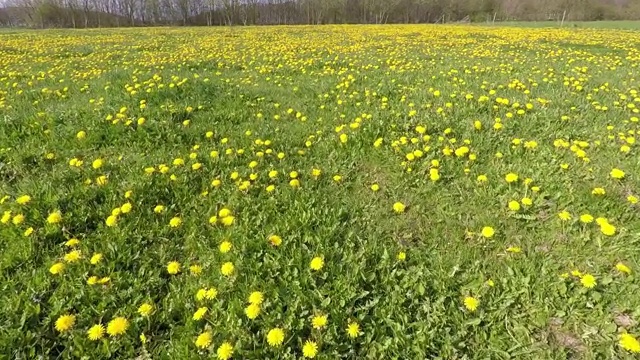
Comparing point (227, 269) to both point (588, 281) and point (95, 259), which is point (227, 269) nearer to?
point (95, 259)

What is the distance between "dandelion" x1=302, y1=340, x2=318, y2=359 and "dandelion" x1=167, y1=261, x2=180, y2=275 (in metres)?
1.25

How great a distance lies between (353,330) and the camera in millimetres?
2285

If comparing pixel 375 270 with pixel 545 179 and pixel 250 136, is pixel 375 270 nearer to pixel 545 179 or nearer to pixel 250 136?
pixel 545 179

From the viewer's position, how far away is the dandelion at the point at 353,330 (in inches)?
89.4

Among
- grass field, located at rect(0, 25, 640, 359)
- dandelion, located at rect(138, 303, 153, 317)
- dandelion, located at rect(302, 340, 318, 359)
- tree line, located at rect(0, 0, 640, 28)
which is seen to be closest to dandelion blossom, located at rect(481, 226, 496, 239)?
grass field, located at rect(0, 25, 640, 359)

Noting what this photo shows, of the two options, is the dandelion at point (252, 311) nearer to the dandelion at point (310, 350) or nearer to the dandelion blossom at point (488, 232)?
the dandelion at point (310, 350)

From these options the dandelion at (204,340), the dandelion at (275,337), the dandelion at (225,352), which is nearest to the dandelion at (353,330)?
the dandelion at (275,337)

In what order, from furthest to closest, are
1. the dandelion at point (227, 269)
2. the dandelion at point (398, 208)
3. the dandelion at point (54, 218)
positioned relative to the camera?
the dandelion at point (398, 208), the dandelion at point (54, 218), the dandelion at point (227, 269)

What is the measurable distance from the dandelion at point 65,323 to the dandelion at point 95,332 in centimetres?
13

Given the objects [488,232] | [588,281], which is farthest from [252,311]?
[588,281]

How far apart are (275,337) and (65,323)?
142cm

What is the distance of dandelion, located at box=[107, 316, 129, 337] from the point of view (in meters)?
2.23

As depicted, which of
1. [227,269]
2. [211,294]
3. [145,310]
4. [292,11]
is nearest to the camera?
A: [145,310]

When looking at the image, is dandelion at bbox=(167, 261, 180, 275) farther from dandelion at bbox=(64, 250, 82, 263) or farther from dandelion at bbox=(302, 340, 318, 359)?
dandelion at bbox=(302, 340, 318, 359)
